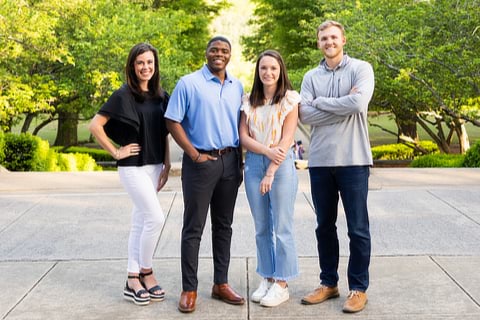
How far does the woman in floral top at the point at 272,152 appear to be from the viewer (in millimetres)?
4891

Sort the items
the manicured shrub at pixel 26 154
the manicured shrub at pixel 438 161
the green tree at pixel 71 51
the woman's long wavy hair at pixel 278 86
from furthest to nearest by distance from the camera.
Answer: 1. the manicured shrub at pixel 438 161
2. the manicured shrub at pixel 26 154
3. the green tree at pixel 71 51
4. the woman's long wavy hair at pixel 278 86

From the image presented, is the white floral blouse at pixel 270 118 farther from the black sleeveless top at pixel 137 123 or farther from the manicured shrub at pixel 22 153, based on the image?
the manicured shrub at pixel 22 153

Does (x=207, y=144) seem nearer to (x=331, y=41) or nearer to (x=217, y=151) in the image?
(x=217, y=151)

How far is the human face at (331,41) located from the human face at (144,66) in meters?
1.20

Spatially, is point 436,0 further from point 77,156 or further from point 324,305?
point 324,305

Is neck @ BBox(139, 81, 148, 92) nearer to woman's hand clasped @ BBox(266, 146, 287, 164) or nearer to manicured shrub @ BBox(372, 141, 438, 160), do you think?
woman's hand clasped @ BBox(266, 146, 287, 164)

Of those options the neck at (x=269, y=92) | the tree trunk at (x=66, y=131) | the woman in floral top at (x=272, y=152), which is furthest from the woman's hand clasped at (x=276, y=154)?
the tree trunk at (x=66, y=131)

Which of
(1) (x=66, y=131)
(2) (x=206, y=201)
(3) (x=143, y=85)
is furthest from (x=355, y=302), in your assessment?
(1) (x=66, y=131)

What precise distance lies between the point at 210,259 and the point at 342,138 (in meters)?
2.23

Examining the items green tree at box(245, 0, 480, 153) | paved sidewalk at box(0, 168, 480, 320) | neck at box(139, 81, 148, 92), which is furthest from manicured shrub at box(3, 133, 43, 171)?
neck at box(139, 81, 148, 92)

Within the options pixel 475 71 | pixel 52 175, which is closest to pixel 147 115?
pixel 52 175

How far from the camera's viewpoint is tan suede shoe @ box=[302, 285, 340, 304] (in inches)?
203

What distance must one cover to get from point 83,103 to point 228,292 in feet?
56.6

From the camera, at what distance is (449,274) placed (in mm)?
5914
